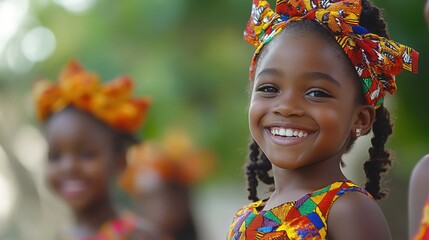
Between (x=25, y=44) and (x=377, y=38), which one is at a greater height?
(x=25, y=44)

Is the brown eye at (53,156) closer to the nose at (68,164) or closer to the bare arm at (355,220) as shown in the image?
the nose at (68,164)

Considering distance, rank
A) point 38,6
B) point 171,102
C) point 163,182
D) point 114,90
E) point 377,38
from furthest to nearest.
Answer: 1. point 38,6
2. point 171,102
3. point 163,182
4. point 114,90
5. point 377,38

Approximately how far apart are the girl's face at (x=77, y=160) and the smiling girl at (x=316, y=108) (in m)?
2.90

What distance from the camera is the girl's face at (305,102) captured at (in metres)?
3.49

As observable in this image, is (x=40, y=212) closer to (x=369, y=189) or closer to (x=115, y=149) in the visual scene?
(x=115, y=149)

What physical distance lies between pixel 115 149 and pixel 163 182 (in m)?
2.29

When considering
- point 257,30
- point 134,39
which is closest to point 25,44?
point 134,39

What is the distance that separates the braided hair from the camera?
147 inches

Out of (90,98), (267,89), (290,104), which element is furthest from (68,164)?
(290,104)

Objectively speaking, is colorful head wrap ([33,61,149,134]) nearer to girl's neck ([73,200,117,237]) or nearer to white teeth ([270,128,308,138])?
girl's neck ([73,200,117,237])

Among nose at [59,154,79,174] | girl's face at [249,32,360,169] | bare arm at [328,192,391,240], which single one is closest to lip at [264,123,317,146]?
girl's face at [249,32,360,169]

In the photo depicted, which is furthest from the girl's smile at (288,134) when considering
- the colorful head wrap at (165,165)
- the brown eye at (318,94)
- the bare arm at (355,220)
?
the colorful head wrap at (165,165)

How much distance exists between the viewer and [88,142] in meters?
6.51

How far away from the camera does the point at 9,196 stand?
1415 cm
